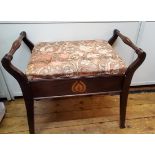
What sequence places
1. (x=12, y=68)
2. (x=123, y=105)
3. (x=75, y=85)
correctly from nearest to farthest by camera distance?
1. (x=12, y=68)
2. (x=75, y=85)
3. (x=123, y=105)

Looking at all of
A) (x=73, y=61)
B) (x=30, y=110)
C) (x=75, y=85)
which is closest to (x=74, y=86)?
(x=75, y=85)

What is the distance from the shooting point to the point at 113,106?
1.34 meters

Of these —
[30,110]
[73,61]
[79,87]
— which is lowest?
[30,110]

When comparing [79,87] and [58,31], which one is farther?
[58,31]

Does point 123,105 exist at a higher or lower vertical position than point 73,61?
lower

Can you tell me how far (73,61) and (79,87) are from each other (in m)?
0.13

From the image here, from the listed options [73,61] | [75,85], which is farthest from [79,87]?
[73,61]

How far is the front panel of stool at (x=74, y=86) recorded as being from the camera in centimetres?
94

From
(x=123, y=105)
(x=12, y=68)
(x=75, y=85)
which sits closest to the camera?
(x=12, y=68)

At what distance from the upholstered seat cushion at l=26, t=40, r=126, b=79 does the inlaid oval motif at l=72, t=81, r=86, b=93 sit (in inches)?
1.8

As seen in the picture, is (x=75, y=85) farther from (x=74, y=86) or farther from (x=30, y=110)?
(x=30, y=110)

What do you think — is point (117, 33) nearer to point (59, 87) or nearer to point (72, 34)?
point (72, 34)

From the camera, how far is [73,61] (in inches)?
37.4
